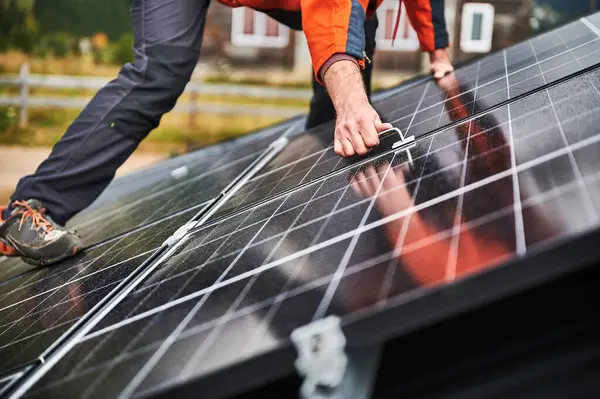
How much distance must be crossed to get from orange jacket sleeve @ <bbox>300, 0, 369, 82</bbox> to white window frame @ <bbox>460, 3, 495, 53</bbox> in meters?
8.55

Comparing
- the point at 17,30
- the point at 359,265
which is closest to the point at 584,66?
the point at 359,265

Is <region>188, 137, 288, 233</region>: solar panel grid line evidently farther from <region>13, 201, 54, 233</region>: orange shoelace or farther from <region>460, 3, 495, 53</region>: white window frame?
<region>460, 3, 495, 53</region>: white window frame

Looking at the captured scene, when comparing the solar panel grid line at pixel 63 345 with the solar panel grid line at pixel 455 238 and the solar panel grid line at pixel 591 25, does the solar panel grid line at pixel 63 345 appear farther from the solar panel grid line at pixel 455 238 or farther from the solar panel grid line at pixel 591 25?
the solar panel grid line at pixel 591 25

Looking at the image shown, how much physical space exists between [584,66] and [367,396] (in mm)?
1308

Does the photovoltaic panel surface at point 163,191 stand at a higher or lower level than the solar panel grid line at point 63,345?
lower

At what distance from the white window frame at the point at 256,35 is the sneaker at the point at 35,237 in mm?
8326

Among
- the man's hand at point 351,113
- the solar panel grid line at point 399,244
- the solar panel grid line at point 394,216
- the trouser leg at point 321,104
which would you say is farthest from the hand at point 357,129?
the trouser leg at point 321,104

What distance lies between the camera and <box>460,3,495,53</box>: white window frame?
9977 millimetres

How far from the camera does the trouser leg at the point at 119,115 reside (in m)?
2.26

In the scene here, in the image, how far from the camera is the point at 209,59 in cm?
1009

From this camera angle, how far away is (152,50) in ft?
7.50

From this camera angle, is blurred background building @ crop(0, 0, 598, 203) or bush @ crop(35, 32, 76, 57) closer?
blurred background building @ crop(0, 0, 598, 203)

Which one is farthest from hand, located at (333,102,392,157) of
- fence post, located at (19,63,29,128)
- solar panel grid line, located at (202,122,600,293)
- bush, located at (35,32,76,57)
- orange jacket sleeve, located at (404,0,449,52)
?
bush, located at (35,32,76,57)

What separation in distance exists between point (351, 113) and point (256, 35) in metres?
8.94
